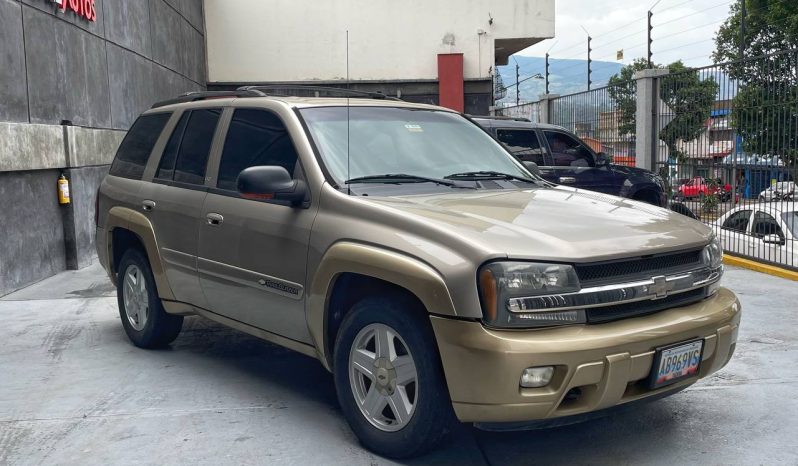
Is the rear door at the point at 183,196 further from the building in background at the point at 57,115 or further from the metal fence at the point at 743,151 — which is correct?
the metal fence at the point at 743,151

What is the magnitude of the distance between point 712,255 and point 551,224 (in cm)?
98

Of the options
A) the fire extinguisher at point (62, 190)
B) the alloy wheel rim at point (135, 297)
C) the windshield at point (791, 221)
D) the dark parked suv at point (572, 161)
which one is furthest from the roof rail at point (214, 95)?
the windshield at point (791, 221)

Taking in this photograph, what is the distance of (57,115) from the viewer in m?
10.2

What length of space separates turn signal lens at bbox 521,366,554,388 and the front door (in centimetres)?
147

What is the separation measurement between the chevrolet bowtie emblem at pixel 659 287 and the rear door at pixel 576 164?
7.68 meters

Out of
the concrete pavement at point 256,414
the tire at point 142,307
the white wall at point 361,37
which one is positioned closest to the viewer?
the concrete pavement at point 256,414

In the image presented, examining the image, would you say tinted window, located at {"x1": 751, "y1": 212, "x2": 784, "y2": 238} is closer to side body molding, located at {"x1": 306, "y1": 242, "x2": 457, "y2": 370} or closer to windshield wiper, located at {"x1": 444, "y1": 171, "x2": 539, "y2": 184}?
windshield wiper, located at {"x1": 444, "y1": 171, "x2": 539, "y2": 184}

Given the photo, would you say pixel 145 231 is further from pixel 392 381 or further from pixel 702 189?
pixel 702 189

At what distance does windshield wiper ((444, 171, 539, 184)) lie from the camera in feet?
16.3

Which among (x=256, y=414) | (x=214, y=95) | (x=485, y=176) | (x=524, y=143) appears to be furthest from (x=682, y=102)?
(x=256, y=414)

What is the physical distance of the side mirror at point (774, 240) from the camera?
9.58 m

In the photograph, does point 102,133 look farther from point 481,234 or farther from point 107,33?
point 481,234

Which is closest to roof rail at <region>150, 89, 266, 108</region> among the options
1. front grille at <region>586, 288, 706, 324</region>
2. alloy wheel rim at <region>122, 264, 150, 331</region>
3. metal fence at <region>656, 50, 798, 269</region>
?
alloy wheel rim at <region>122, 264, 150, 331</region>

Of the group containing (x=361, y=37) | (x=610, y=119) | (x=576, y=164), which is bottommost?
(x=576, y=164)
